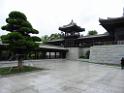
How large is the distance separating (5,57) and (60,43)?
21.6 metres

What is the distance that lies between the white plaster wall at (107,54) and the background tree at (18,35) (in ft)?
51.4

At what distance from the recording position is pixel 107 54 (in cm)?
2597

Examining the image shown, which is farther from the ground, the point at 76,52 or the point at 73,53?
the point at 76,52

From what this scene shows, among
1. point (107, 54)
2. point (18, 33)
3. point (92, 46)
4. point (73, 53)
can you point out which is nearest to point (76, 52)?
point (73, 53)

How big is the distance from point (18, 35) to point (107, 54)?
58.8 feet

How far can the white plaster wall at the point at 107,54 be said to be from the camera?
24.4 metres

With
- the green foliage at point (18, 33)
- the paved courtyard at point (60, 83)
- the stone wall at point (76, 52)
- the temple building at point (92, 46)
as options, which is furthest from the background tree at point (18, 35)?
the stone wall at point (76, 52)

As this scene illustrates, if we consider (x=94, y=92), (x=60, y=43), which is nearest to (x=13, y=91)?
(x=94, y=92)

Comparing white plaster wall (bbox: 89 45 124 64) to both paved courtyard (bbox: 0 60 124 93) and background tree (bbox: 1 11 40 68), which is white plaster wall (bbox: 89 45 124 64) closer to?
paved courtyard (bbox: 0 60 124 93)

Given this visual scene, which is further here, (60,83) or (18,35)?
(18,35)

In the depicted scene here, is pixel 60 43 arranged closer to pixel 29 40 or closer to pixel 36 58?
pixel 36 58

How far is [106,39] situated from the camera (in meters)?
33.9

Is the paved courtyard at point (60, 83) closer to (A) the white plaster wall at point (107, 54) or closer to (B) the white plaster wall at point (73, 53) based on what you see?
(A) the white plaster wall at point (107, 54)

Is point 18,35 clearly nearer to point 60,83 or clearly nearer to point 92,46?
point 60,83
